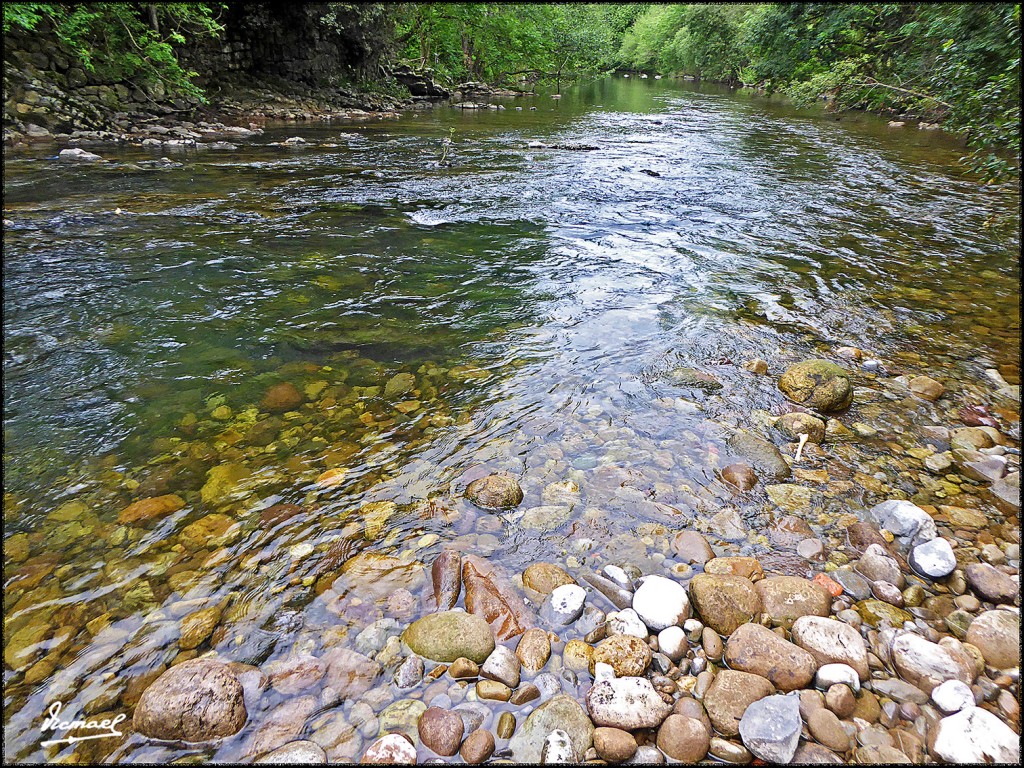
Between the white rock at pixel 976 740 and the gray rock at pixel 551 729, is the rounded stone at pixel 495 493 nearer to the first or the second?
the gray rock at pixel 551 729

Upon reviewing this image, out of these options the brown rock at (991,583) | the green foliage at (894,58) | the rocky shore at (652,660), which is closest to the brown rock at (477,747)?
the rocky shore at (652,660)

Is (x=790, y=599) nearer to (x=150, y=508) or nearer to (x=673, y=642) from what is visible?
(x=673, y=642)

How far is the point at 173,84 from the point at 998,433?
60.9 ft

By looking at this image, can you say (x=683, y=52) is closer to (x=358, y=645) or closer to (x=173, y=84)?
(x=173, y=84)

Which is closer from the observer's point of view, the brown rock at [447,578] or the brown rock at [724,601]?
the brown rock at [724,601]

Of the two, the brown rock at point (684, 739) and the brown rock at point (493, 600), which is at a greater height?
the brown rock at point (684, 739)

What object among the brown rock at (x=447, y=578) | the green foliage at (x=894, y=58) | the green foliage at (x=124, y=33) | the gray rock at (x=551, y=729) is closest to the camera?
the gray rock at (x=551, y=729)

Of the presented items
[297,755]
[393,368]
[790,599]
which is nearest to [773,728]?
[790,599]

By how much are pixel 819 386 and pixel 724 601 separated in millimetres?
2000

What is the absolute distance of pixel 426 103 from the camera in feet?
79.4

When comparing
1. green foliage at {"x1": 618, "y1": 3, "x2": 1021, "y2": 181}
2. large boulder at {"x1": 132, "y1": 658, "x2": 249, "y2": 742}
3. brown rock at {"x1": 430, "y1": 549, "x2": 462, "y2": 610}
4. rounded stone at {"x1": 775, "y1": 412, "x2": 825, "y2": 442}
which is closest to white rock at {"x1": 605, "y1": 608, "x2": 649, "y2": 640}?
brown rock at {"x1": 430, "y1": 549, "x2": 462, "y2": 610}

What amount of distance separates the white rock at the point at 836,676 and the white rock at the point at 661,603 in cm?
47

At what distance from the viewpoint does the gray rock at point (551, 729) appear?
1650mm

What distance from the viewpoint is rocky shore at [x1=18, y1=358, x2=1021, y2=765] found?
1.66 metres
